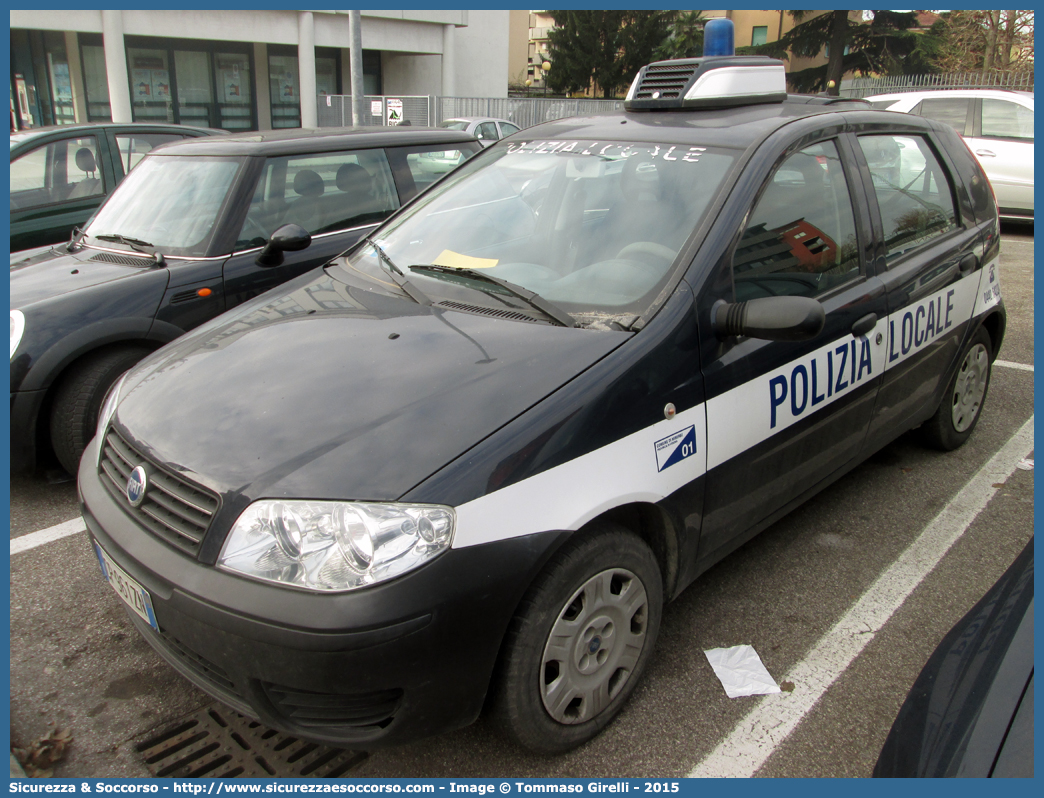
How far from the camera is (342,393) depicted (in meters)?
2.19

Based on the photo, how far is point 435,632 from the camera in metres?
1.84

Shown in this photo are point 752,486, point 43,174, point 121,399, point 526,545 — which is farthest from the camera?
point 43,174

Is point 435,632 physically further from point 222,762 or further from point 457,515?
point 222,762

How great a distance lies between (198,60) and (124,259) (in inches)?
811

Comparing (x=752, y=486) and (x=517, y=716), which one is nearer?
(x=517, y=716)

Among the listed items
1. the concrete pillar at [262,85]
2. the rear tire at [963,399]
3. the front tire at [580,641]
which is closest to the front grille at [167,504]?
the front tire at [580,641]

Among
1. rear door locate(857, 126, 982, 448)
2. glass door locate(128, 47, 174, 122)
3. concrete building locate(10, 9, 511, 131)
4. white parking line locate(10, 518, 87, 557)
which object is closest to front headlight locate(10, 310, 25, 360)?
white parking line locate(10, 518, 87, 557)

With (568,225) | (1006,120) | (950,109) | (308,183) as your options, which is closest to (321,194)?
(308,183)

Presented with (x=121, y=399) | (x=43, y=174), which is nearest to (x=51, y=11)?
(x=43, y=174)

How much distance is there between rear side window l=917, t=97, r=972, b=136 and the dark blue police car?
32.1ft

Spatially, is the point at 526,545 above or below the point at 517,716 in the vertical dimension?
above

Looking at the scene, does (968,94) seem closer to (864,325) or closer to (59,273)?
(864,325)

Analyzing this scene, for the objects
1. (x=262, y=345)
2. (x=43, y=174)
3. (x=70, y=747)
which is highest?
(x=43, y=174)

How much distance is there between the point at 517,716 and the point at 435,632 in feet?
1.33
